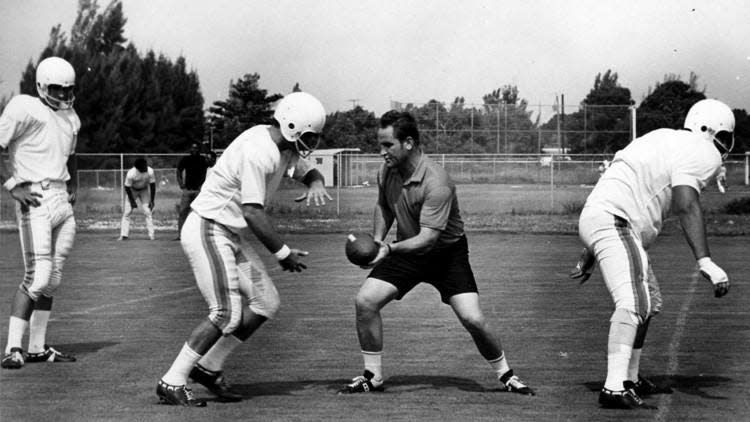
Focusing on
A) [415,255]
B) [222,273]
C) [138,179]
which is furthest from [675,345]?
[138,179]

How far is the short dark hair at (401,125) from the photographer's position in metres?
8.05

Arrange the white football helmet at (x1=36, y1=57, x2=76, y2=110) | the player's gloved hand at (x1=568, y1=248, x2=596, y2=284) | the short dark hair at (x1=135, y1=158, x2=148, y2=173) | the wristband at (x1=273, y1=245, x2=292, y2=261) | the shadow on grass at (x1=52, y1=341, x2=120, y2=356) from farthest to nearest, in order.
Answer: the short dark hair at (x1=135, y1=158, x2=148, y2=173), the shadow on grass at (x1=52, y1=341, x2=120, y2=356), the white football helmet at (x1=36, y1=57, x2=76, y2=110), the player's gloved hand at (x1=568, y1=248, x2=596, y2=284), the wristband at (x1=273, y1=245, x2=292, y2=261)

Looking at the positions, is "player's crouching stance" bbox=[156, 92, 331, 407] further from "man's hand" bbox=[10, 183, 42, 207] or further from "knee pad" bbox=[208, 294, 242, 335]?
"man's hand" bbox=[10, 183, 42, 207]

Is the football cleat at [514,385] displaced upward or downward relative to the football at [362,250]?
downward

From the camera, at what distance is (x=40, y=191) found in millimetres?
9289

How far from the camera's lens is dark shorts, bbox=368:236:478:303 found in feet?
26.9

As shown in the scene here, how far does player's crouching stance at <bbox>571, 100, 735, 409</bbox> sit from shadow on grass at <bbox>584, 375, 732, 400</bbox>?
0.28m

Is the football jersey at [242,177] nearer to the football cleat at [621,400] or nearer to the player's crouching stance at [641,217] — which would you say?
the player's crouching stance at [641,217]

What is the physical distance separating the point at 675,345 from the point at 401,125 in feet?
12.5

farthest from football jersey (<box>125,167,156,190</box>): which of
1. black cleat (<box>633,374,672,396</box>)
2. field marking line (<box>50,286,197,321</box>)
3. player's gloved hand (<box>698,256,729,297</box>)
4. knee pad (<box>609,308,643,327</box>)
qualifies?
player's gloved hand (<box>698,256,729,297</box>)

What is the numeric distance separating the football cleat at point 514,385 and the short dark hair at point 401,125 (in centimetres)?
173

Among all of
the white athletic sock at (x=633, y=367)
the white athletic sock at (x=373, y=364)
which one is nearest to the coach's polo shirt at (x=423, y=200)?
the white athletic sock at (x=373, y=364)

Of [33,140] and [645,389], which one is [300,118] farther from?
[645,389]

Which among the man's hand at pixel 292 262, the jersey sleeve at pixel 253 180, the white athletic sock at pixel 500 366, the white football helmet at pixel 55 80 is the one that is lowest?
the white athletic sock at pixel 500 366
